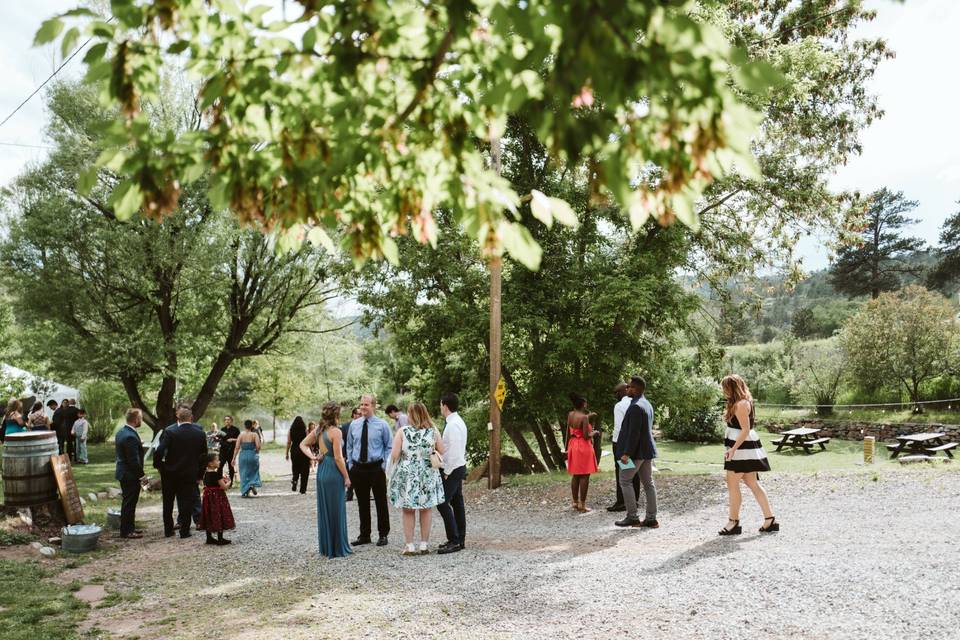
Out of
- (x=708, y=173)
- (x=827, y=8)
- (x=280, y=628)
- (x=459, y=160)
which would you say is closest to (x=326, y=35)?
(x=459, y=160)

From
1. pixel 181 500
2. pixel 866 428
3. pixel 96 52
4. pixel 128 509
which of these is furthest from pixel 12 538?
pixel 866 428

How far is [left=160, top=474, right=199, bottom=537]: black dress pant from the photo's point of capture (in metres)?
10.4

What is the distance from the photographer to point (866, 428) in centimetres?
3453

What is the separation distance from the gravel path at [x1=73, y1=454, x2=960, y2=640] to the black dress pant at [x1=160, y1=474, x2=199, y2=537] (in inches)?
11.4

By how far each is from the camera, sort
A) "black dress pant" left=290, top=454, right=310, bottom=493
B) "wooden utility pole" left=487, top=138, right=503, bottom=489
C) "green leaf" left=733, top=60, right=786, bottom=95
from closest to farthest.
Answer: "green leaf" left=733, top=60, right=786, bottom=95, "wooden utility pole" left=487, top=138, right=503, bottom=489, "black dress pant" left=290, top=454, right=310, bottom=493

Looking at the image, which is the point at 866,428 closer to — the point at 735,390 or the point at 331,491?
the point at 735,390

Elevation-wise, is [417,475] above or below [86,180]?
below

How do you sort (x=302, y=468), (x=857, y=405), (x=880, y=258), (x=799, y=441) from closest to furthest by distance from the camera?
(x=302, y=468) < (x=799, y=441) < (x=857, y=405) < (x=880, y=258)

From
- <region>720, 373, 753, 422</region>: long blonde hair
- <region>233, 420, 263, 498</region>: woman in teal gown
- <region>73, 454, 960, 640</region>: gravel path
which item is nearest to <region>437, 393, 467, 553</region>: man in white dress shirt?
<region>73, 454, 960, 640</region>: gravel path

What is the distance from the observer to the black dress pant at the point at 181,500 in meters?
10.4

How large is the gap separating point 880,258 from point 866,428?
35313mm

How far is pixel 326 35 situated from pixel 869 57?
65.6ft

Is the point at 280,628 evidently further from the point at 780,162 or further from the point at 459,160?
the point at 780,162

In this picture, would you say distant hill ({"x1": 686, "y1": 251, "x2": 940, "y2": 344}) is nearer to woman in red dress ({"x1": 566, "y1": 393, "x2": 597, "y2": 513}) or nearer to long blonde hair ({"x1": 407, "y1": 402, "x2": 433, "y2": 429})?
woman in red dress ({"x1": 566, "y1": 393, "x2": 597, "y2": 513})
